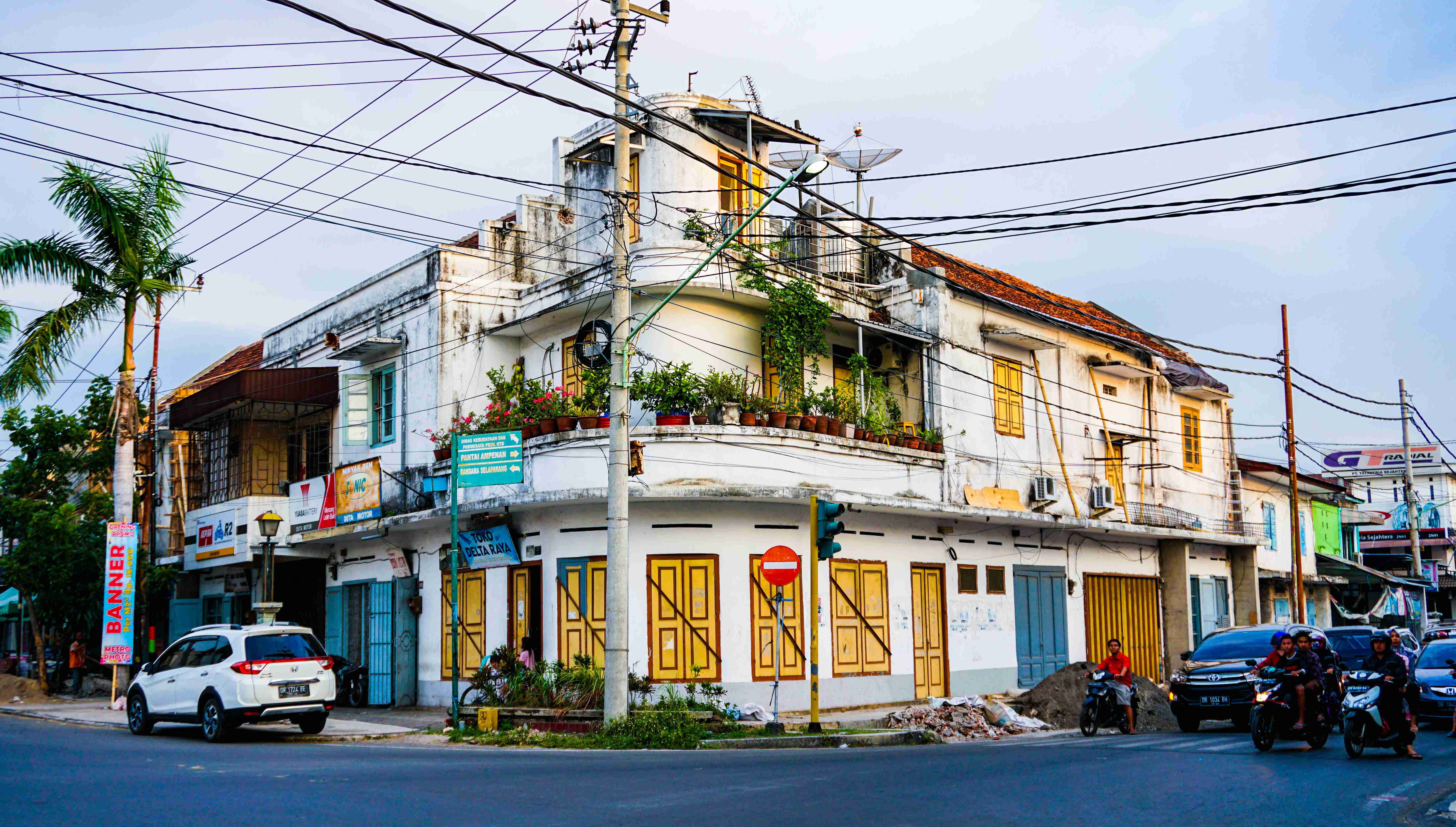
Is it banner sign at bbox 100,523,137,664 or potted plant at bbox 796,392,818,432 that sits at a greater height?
potted plant at bbox 796,392,818,432

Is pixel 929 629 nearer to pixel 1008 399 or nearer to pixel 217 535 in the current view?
pixel 1008 399

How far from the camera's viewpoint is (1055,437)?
28.5m

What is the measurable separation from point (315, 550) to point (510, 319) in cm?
771

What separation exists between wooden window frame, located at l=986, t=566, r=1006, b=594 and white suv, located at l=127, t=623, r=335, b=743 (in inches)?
546

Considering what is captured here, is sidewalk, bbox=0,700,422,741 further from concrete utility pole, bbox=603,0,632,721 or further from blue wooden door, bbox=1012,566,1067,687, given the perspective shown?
blue wooden door, bbox=1012,566,1067,687

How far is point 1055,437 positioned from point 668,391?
37.4 ft

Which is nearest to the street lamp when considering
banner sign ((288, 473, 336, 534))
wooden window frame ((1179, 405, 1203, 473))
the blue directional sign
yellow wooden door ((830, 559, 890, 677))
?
banner sign ((288, 473, 336, 534))

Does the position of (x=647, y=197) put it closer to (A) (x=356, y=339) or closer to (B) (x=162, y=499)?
(A) (x=356, y=339)

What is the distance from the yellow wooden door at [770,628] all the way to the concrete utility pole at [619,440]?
3.30 meters

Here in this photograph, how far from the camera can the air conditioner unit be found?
2669 centimetres

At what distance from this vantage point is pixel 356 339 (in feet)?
90.7

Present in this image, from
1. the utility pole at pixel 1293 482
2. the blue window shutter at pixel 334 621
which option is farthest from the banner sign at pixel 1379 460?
the blue window shutter at pixel 334 621

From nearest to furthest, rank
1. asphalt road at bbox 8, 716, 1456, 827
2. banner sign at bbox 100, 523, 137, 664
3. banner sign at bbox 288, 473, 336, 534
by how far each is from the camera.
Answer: asphalt road at bbox 8, 716, 1456, 827 < banner sign at bbox 100, 523, 137, 664 < banner sign at bbox 288, 473, 336, 534

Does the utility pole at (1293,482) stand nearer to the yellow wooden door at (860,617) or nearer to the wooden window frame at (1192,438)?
the wooden window frame at (1192,438)
